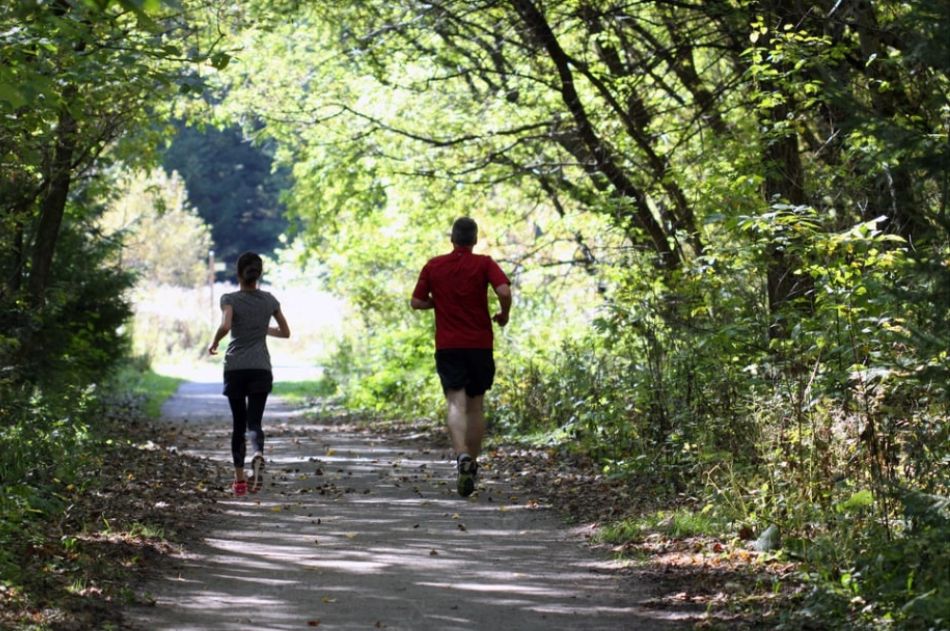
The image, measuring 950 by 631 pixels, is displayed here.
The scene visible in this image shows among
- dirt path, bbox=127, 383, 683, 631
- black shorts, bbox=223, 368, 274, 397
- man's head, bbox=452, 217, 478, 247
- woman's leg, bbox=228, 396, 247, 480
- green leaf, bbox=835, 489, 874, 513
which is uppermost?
man's head, bbox=452, 217, 478, 247

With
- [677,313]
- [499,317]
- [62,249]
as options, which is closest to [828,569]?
[499,317]

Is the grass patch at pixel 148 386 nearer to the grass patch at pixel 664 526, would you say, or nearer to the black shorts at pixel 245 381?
the black shorts at pixel 245 381

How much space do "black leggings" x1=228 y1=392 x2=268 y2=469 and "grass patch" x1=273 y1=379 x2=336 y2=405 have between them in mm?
16775

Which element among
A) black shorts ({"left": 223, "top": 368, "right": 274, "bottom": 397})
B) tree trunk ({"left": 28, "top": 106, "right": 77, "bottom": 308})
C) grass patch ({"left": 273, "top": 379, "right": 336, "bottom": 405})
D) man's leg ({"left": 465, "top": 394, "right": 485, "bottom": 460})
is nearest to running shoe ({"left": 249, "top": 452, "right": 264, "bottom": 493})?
black shorts ({"left": 223, "top": 368, "right": 274, "bottom": 397})

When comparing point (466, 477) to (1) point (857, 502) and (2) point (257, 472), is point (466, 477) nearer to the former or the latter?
(2) point (257, 472)

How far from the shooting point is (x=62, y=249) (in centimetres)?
1853

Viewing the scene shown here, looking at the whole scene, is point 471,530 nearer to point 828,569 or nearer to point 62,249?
point 828,569

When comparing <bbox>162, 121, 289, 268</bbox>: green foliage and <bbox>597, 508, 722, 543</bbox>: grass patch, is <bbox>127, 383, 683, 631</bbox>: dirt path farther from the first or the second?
<bbox>162, 121, 289, 268</bbox>: green foliage

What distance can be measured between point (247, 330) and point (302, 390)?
22076mm

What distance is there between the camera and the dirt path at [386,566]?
7.00 m

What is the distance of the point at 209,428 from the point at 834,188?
1196 centimetres

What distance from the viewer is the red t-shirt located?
11.8m

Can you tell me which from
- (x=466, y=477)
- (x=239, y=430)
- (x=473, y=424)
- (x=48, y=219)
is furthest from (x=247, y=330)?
(x=48, y=219)

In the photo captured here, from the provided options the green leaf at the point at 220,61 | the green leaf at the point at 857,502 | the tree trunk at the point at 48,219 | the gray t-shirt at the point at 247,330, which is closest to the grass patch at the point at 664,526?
the green leaf at the point at 857,502
